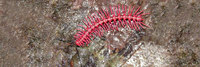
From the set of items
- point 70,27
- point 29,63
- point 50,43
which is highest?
point 70,27

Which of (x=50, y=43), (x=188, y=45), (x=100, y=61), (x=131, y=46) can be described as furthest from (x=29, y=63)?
(x=188, y=45)

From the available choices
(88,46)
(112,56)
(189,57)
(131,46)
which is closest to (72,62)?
(88,46)

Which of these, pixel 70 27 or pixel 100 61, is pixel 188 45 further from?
pixel 70 27

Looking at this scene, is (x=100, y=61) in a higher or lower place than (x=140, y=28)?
lower

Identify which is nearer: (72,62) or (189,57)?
(189,57)
